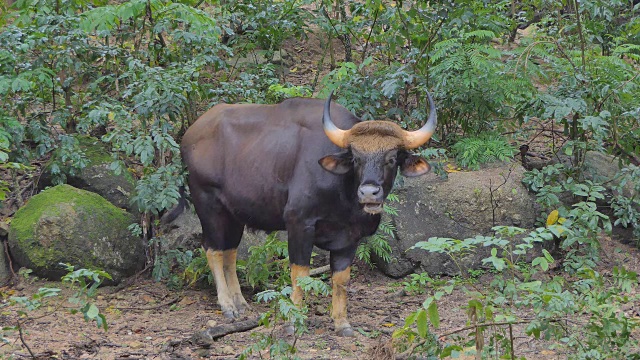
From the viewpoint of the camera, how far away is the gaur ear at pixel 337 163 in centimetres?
688

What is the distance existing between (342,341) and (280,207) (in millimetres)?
1276

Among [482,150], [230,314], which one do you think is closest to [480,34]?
[482,150]

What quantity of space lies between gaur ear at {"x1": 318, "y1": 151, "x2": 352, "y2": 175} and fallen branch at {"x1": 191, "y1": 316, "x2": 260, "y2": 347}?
1.38 metres

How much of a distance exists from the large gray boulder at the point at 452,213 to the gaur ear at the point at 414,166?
1782mm

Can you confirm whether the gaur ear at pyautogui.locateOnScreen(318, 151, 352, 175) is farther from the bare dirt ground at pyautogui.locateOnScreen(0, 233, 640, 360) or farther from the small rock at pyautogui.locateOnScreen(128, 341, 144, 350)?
the small rock at pyautogui.locateOnScreen(128, 341, 144, 350)

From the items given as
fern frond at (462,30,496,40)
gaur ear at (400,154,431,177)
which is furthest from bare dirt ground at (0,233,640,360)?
fern frond at (462,30,496,40)

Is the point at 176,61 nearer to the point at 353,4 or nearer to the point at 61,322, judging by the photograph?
the point at 353,4

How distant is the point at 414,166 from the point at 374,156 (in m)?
0.44

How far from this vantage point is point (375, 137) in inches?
267

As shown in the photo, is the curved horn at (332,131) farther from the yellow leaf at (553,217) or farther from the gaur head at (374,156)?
the yellow leaf at (553,217)

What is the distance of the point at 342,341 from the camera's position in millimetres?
6902

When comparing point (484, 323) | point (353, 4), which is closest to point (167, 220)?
point (353, 4)

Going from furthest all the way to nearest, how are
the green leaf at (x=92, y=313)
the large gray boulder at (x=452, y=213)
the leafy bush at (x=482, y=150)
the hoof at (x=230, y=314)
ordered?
1. the leafy bush at (x=482, y=150)
2. the large gray boulder at (x=452, y=213)
3. the hoof at (x=230, y=314)
4. the green leaf at (x=92, y=313)

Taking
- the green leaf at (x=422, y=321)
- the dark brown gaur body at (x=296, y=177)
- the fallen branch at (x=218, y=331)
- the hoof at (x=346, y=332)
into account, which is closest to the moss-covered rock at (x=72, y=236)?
the dark brown gaur body at (x=296, y=177)
